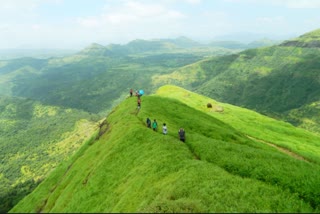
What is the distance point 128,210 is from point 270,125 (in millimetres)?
119130

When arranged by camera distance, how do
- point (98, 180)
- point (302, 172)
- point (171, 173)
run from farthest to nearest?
point (98, 180) → point (302, 172) → point (171, 173)

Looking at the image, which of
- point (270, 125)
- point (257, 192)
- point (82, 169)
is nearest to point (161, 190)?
point (257, 192)

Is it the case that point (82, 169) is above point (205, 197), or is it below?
below

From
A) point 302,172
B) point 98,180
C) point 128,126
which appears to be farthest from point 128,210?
point 128,126

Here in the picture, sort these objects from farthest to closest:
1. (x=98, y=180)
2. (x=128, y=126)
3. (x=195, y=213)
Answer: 1. (x=128, y=126)
2. (x=98, y=180)
3. (x=195, y=213)

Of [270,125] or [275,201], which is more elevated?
[275,201]

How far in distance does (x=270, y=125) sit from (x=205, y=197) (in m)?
116

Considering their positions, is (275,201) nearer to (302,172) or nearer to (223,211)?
(223,211)

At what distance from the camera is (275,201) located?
33.3 metres

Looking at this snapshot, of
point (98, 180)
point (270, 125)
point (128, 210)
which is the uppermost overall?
point (128, 210)

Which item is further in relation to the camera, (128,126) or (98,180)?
(128,126)

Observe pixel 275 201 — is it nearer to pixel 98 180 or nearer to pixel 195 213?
pixel 195 213

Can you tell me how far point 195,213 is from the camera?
29.5 m

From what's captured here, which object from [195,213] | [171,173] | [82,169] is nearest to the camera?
[195,213]
